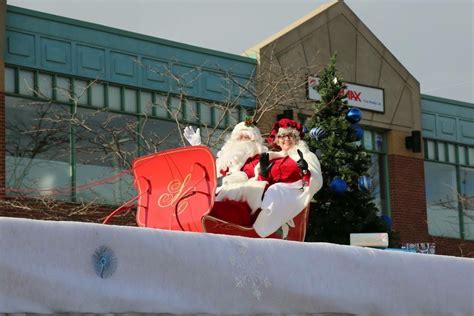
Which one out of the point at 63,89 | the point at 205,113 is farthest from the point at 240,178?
the point at 205,113

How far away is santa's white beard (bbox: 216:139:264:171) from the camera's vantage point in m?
6.66

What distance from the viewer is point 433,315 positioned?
4.18 metres

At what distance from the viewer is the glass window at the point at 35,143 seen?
13.3 metres

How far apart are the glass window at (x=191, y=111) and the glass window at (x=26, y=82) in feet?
8.32

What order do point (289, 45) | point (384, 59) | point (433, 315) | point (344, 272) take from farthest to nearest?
point (384, 59)
point (289, 45)
point (433, 315)
point (344, 272)

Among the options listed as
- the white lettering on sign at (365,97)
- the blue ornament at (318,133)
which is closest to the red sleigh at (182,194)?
the blue ornament at (318,133)

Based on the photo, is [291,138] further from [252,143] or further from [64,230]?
[64,230]

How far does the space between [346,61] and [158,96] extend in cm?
476

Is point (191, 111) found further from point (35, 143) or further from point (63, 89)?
→ point (35, 143)

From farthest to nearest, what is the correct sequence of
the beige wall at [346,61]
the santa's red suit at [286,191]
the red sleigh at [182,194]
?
the beige wall at [346,61]
the santa's red suit at [286,191]
the red sleigh at [182,194]

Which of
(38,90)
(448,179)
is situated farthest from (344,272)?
(448,179)

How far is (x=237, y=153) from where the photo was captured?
6.68m

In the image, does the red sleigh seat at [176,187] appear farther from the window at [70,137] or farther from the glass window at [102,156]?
the glass window at [102,156]

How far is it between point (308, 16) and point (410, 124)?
3526mm
